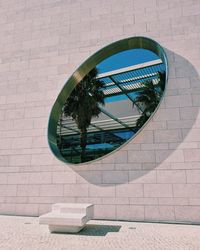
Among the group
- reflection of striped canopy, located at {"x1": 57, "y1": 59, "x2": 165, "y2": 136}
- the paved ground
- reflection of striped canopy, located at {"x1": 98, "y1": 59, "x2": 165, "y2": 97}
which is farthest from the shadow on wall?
reflection of striped canopy, located at {"x1": 98, "y1": 59, "x2": 165, "y2": 97}

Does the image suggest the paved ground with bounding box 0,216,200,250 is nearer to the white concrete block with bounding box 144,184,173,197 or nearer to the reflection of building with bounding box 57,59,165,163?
the white concrete block with bounding box 144,184,173,197

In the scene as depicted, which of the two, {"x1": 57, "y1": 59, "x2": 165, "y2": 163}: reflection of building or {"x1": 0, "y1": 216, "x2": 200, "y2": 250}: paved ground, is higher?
{"x1": 57, "y1": 59, "x2": 165, "y2": 163}: reflection of building

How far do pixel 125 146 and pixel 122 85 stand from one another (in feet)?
30.3

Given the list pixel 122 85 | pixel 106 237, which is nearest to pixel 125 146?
pixel 106 237

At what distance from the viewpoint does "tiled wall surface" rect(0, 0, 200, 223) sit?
6.00 meters

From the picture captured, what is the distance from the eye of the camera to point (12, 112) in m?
7.84

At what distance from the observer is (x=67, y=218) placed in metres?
4.61

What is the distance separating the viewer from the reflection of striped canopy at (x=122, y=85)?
41.2 feet

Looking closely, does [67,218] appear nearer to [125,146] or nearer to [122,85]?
[125,146]

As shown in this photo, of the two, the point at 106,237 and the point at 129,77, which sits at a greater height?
the point at 129,77

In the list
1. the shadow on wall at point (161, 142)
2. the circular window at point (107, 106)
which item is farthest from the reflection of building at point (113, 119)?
the shadow on wall at point (161, 142)

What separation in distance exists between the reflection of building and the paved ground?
5877 mm

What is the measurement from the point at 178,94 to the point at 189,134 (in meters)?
1.21

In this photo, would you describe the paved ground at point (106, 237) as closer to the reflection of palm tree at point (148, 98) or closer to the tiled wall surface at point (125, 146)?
the tiled wall surface at point (125, 146)
